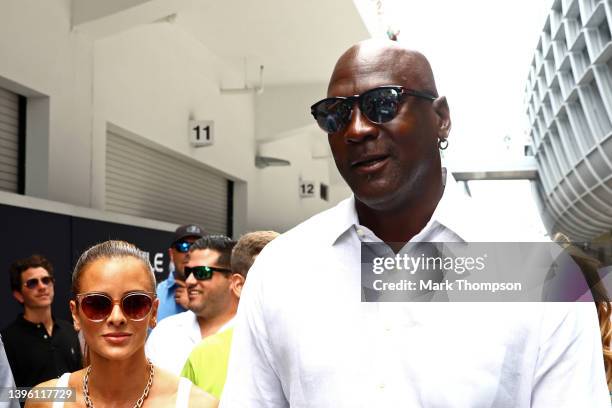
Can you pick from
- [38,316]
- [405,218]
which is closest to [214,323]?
[38,316]

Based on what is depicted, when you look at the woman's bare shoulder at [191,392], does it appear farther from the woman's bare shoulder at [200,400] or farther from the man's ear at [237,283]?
the man's ear at [237,283]

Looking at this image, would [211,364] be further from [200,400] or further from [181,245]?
[181,245]

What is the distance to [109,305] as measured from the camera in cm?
222

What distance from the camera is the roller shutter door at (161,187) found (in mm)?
10625

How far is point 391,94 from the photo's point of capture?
1582mm

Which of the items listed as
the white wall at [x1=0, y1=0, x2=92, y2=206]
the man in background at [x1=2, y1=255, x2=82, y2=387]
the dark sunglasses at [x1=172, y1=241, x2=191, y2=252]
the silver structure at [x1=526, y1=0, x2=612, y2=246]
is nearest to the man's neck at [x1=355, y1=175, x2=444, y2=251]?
the man in background at [x1=2, y1=255, x2=82, y2=387]

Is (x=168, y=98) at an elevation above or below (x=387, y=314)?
above

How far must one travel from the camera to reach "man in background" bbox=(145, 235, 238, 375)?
411 centimetres

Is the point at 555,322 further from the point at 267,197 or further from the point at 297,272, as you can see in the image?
the point at 267,197

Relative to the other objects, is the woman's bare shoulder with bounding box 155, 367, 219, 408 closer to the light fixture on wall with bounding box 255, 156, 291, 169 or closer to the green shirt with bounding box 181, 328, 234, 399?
the green shirt with bounding box 181, 328, 234, 399

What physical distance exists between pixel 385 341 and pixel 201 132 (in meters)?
11.6

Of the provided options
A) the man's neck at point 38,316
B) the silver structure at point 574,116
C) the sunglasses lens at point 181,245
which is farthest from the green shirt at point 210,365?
the silver structure at point 574,116

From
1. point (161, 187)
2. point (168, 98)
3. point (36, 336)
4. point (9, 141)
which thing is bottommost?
point (36, 336)

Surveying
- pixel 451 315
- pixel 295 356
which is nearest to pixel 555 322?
pixel 451 315
